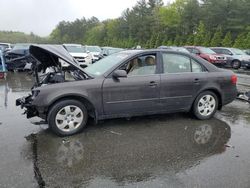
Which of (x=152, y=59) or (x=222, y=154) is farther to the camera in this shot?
(x=152, y=59)

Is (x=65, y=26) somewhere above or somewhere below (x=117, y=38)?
above

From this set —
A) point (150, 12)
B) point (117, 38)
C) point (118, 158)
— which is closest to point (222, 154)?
point (118, 158)

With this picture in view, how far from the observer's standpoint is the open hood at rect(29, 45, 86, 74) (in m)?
5.80

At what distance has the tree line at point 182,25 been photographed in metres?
44.5

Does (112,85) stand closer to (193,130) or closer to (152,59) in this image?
(152,59)

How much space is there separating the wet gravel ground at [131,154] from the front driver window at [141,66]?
1.08 meters

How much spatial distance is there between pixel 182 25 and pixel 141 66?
171 feet

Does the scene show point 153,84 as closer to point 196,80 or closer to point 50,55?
point 196,80

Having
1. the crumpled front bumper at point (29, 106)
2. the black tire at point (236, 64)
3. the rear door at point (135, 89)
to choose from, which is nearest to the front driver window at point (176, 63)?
the rear door at point (135, 89)

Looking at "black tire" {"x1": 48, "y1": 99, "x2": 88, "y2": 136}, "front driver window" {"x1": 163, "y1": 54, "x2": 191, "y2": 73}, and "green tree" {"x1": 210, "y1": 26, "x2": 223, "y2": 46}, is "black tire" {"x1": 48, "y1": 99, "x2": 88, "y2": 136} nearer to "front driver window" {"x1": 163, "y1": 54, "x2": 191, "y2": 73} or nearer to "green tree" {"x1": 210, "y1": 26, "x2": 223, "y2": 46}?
"front driver window" {"x1": 163, "y1": 54, "x2": 191, "y2": 73}

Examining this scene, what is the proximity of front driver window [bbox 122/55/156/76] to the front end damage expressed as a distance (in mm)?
880

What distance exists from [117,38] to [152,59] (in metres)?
79.6

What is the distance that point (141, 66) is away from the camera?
6.32m

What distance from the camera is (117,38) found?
84625mm
